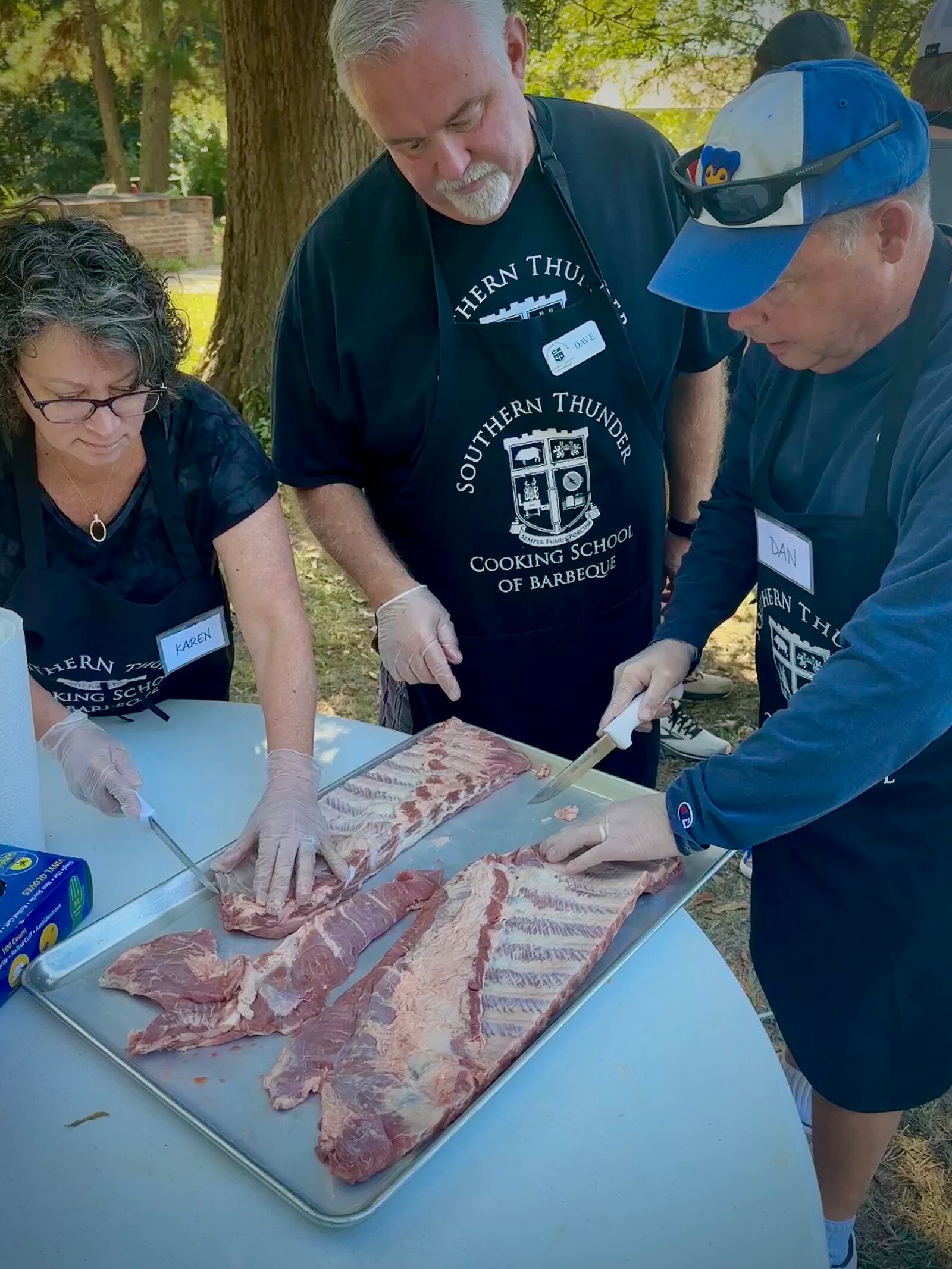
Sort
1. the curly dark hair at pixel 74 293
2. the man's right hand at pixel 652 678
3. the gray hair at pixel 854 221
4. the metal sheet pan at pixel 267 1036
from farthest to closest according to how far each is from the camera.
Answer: the man's right hand at pixel 652 678
the curly dark hair at pixel 74 293
the gray hair at pixel 854 221
the metal sheet pan at pixel 267 1036

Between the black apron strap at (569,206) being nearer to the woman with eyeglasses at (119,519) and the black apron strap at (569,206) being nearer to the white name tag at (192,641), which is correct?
the woman with eyeglasses at (119,519)

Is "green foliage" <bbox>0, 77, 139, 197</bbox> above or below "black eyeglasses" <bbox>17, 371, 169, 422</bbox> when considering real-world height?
above

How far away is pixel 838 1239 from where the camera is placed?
222cm

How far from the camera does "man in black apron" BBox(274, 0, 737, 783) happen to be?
8.14ft

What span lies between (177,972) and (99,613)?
98 centimetres

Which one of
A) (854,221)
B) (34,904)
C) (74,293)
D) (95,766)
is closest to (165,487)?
(74,293)

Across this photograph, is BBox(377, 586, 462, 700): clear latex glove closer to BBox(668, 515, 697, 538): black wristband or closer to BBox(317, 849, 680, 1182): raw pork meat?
BBox(317, 849, 680, 1182): raw pork meat

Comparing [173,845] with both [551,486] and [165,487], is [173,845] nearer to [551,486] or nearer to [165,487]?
[165,487]

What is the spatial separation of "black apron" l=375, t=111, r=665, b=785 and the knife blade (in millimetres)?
1008

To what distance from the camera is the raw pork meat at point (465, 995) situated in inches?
55.7

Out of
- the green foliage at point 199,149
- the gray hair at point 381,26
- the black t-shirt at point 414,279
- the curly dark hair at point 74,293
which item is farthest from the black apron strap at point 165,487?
the green foliage at point 199,149

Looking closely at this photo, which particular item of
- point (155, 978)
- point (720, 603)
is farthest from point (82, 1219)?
point (720, 603)

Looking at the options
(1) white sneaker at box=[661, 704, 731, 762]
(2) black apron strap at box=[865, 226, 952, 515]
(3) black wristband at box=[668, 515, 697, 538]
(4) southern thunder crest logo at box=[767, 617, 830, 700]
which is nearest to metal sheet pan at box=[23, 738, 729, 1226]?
(4) southern thunder crest logo at box=[767, 617, 830, 700]

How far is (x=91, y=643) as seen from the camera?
2365mm
